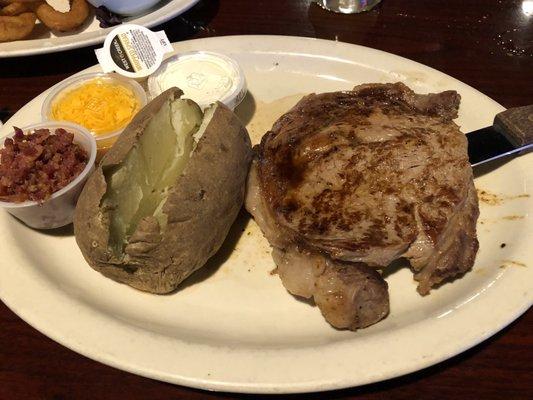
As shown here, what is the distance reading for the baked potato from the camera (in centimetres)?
151

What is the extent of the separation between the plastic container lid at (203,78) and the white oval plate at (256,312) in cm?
61

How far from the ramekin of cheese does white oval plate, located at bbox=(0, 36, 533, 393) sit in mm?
264

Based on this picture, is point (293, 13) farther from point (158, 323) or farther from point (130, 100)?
point (158, 323)

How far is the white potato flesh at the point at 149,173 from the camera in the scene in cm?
154

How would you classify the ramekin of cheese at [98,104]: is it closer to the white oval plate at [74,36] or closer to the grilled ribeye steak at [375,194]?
the white oval plate at [74,36]

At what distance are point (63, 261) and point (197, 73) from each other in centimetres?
101

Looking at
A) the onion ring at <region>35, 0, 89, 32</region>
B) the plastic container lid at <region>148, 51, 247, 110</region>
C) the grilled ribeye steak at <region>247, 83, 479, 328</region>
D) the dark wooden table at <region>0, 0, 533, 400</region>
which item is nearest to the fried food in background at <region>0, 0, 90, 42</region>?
the onion ring at <region>35, 0, 89, 32</region>

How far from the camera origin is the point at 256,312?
5.54 feet

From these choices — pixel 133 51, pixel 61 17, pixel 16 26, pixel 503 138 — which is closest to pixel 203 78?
pixel 133 51

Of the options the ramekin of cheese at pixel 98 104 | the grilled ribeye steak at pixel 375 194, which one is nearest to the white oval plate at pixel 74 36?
the ramekin of cheese at pixel 98 104

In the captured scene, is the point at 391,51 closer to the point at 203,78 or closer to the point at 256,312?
the point at 203,78

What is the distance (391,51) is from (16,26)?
1.99 metres

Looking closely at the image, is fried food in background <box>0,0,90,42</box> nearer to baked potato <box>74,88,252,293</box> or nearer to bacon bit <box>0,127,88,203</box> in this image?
bacon bit <box>0,127,88,203</box>

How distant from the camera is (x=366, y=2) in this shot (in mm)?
3023
